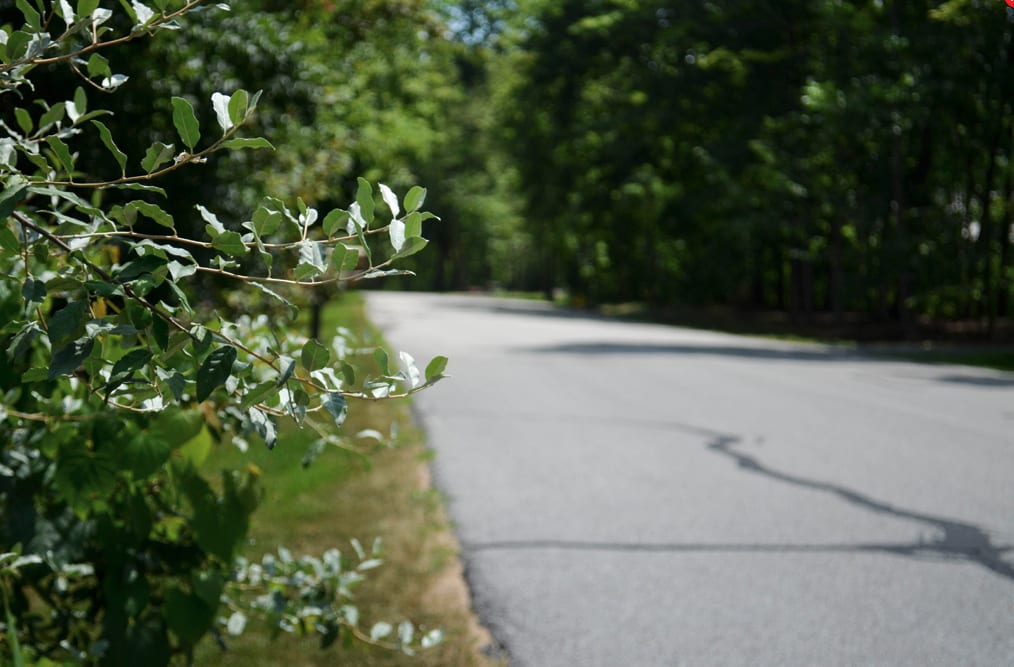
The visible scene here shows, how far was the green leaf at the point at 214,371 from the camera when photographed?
161 cm

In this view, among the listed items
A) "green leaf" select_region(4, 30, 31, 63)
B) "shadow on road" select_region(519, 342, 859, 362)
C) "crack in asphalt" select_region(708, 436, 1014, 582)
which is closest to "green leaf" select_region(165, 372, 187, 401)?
"green leaf" select_region(4, 30, 31, 63)

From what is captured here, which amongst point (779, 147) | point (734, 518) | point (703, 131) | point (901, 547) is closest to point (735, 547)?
point (734, 518)

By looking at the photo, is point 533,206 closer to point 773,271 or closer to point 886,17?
point 773,271


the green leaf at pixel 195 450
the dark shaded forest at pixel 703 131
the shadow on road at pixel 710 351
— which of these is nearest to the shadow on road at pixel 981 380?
the shadow on road at pixel 710 351

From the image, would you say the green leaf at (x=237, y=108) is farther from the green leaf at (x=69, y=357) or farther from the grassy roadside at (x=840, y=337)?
the grassy roadside at (x=840, y=337)

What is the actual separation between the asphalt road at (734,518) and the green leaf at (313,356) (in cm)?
280

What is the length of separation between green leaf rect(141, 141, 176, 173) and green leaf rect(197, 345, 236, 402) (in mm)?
322

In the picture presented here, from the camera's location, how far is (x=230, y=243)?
175 centimetres

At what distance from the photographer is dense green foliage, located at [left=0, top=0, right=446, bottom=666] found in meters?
1.71

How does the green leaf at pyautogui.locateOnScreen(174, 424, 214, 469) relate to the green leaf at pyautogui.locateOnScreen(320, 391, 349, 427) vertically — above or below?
below

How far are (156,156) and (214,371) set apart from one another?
1.24ft

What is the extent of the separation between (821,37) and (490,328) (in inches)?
432

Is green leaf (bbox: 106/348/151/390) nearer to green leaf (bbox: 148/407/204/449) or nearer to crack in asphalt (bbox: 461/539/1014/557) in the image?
green leaf (bbox: 148/407/204/449)

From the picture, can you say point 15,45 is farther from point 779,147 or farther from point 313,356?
point 779,147
